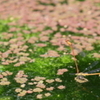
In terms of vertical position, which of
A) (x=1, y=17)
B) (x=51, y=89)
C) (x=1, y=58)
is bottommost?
(x=51, y=89)

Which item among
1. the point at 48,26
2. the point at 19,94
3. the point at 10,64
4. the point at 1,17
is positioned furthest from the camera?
the point at 1,17

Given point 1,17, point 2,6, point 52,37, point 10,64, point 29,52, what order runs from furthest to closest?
1. point 2,6
2. point 1,17
3. point 52,37
4. point 29,52
5. point 10,64

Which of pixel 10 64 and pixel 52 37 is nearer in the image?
pixel 10 64

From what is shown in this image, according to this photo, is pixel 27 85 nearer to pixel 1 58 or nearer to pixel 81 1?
pixel 1 58

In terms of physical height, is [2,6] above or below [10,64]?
A: above

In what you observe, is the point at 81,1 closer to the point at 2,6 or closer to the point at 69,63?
the point at 2,6

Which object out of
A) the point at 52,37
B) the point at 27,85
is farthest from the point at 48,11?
the point at 27,85

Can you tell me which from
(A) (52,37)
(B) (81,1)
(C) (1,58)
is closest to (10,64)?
(C) (1,58)

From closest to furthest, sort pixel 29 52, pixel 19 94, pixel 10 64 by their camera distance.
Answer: pixel 19 94 → pixel 10 64 → pixel 29 52

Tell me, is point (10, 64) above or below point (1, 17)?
below
